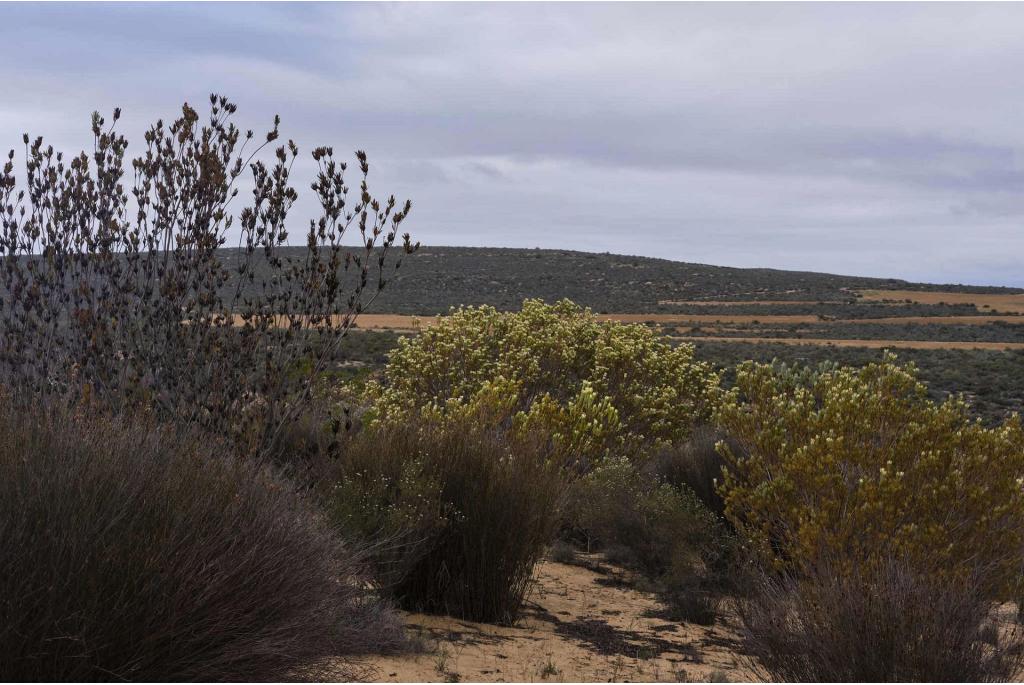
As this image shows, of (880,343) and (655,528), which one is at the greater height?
(880,343)

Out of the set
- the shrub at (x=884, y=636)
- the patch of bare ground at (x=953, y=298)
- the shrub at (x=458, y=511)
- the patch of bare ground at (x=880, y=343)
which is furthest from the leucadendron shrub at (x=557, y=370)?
the patch of bare ground at (x=953, y=298)

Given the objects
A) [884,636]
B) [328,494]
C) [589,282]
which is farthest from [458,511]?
[589,282]

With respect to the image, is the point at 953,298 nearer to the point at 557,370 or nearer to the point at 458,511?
the point at 557,370

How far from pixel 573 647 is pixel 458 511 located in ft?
4.42

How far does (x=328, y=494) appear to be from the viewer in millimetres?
7449

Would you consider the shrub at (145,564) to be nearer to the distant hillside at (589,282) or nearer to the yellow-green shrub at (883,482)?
the yellow-green shrub at (883,482)

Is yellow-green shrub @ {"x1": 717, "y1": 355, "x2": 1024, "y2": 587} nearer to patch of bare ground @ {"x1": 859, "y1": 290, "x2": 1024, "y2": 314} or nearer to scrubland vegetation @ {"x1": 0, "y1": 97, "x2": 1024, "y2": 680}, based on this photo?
scrubland vegetation @ {"x1": 0, "y1": 97, "x2": 1024, "y2": 680}

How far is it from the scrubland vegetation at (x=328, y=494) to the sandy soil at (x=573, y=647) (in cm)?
26

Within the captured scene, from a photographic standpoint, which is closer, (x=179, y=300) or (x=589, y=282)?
(x=179, y=300)

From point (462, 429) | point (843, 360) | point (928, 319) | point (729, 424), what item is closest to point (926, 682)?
point (462, 429)

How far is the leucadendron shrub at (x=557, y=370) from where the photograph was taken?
14.3 meters

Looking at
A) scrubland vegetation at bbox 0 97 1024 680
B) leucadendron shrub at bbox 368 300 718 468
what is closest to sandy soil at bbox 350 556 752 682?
scrubland vegetation at bbox 0 97 1024 680

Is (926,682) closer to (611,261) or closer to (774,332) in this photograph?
(774,332)

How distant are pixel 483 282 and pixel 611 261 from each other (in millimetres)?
19607
